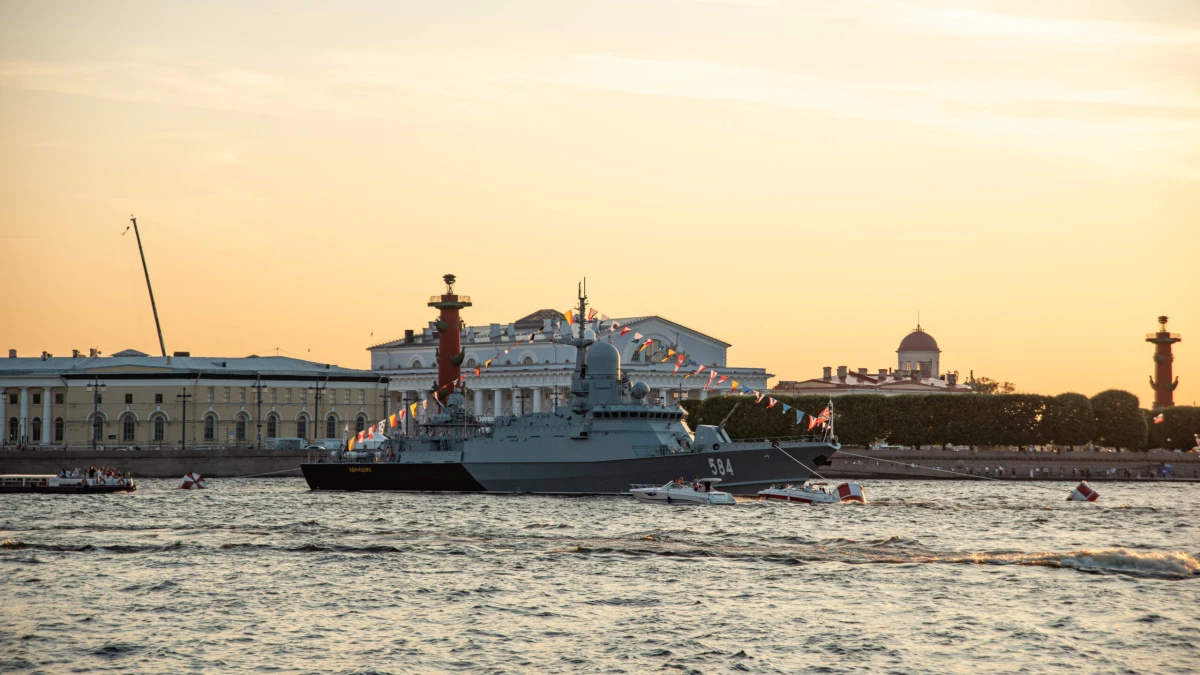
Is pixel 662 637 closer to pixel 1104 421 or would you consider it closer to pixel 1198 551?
pixel 1198 551

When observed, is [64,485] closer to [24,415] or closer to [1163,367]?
[24,415]

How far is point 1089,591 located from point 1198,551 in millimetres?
9517

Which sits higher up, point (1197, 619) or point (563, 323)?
point (563, 323)

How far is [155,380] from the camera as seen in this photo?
111062 mm

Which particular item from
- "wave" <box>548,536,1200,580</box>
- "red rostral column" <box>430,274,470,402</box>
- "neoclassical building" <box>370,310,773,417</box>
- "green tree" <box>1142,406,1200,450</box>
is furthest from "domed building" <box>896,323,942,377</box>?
"wave" <box>548,536,1200,580</box>

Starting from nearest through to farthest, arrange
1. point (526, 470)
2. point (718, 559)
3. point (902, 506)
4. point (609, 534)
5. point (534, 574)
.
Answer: point (534, 574), point (718, 559), point (609, 534), point (902, 506), point (526, 470)

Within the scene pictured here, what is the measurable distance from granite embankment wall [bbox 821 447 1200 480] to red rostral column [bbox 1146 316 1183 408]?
2897 cm

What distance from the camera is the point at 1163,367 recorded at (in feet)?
438

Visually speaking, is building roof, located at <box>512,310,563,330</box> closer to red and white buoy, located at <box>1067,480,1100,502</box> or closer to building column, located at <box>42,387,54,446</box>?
building column, located at <box>42,387,54,446</box>

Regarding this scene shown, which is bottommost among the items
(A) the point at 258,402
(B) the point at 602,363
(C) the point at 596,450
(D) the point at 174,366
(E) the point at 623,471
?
(E) the point at 623,471

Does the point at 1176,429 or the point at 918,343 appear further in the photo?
the point at 918,343

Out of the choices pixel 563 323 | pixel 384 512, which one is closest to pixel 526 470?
pixel 384 512

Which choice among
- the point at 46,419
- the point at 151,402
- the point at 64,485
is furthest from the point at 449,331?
the point at 64,485

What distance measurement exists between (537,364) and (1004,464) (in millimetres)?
46656
